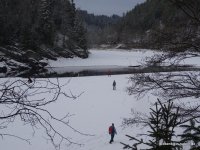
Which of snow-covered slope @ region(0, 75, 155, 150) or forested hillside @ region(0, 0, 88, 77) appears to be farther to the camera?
forested hillside @ region(0, 0, 88, 77)

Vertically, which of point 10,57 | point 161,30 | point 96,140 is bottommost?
→ point 96,140

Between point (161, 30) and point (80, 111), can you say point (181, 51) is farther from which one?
point (80, 111)

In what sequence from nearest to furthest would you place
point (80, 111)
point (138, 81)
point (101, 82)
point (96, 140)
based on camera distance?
point (138, 81)
point (96, 140)
point (80, 111)
point (101, 82)

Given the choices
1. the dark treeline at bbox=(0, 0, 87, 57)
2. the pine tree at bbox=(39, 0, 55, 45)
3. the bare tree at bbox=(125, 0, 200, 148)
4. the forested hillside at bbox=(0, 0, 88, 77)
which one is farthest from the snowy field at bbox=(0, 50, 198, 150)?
the dark treeline at bbox=(0, 0, 87, 57)

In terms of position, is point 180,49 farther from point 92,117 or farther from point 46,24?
point 46,24

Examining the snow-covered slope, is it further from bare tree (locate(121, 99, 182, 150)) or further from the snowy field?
bare tree (locate(121, 99, 182, 150))

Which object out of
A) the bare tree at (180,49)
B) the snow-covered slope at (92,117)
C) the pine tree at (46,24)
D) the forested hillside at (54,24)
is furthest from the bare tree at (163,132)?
the pine tree at (46,24)

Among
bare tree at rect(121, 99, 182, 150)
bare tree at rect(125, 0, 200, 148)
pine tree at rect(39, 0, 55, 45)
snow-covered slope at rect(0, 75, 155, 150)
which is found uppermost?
pine tree at rect(39, 0, 55, 45)

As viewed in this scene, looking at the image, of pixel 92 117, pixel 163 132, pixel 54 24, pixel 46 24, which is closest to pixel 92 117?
pixel 92 117

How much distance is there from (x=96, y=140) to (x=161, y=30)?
8.70 meters

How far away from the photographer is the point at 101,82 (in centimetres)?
3703

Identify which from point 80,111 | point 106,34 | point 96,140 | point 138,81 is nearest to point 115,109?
point 80,111

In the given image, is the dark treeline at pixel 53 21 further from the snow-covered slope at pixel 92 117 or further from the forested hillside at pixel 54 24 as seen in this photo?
the snow-covered slope at pixel 92 117

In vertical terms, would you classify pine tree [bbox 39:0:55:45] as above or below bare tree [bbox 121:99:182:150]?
above
